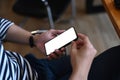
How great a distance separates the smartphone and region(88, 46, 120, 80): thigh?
0.64 ft

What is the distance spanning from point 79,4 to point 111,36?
0.60 meters

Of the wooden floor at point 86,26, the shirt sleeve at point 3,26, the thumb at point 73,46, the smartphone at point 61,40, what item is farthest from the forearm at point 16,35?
the wooden floor at point 86,26

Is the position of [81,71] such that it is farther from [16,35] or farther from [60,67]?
[16,35]

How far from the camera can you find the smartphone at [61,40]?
0.91 metres

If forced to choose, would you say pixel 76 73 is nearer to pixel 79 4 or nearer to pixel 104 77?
pixel 104 77

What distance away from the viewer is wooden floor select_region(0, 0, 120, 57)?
199 cm

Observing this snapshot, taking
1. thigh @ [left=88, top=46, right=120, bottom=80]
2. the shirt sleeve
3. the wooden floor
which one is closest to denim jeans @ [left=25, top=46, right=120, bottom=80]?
thigh @ [left=88, top=46, right=120, bottom=80]

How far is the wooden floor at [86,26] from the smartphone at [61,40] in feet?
3.20

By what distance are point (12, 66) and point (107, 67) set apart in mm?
390

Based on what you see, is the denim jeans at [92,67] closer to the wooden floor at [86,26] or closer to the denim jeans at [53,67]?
the denim jeans at [53,67]

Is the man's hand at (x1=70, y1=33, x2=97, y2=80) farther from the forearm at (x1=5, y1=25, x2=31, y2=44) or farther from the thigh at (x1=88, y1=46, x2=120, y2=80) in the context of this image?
the forearm at (x1=5, y1=25, x2=31, y2=44)

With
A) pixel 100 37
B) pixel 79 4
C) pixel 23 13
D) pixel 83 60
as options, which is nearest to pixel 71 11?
pixel 79 4

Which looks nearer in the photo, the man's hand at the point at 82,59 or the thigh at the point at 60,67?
the man's hand at the point at 82,59

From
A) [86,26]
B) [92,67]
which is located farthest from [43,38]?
[86,26]
